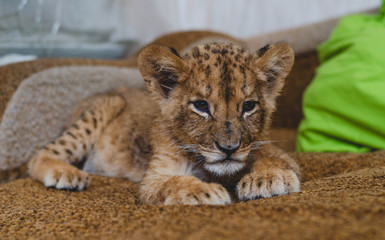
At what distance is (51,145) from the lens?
235cm

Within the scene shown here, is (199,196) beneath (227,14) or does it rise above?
beneath

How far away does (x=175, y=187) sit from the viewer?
1365 millimetres

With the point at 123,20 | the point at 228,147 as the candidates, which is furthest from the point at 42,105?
the point at 123,20

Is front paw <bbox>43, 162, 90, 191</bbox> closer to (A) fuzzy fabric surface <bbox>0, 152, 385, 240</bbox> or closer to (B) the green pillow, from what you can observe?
(A) fuzzy fabric surface <bbox>0, 152, 385, 240</bbox>

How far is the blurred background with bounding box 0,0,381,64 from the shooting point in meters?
3.50

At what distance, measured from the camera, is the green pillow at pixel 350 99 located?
7.40ft

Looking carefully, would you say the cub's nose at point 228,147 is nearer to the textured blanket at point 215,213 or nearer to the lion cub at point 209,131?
the lion cub at point 209,131

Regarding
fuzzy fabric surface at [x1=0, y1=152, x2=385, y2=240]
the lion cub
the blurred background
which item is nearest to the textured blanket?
fuzzy fabric surface at [x1=0, y1=152, x2=385, y2=240]

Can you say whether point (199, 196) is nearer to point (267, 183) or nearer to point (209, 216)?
point (209, 216)

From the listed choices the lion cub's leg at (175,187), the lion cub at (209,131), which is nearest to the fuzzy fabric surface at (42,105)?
the lion cub at (209,131)

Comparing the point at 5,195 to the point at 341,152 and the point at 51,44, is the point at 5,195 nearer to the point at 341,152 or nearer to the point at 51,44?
the point at 341,152

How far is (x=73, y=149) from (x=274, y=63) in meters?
1.47

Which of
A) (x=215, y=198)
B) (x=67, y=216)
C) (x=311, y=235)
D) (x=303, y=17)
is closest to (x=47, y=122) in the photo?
(x=67, y=216)

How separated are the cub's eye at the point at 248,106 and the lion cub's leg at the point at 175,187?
0.38m
